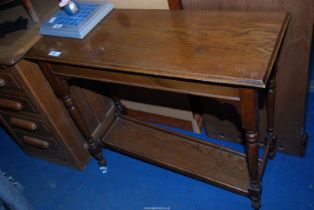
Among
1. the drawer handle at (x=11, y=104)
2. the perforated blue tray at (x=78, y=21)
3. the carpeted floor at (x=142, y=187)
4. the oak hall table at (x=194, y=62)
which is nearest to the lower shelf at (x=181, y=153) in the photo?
the oak hall table at (x=194, y=62)

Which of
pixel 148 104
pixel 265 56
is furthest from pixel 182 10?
pixel 148 104

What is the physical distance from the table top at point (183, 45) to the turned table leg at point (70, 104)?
0.37 feet

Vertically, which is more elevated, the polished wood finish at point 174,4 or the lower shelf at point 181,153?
the polished wood finish at point 174,4

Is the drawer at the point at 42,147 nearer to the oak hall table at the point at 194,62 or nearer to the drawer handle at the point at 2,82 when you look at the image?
the oak hall table at the point at 194,62

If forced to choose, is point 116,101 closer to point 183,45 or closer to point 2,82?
point 2,82

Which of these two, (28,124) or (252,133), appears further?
(28,124)

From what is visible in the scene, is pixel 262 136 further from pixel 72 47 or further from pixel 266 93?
pixel 72 47

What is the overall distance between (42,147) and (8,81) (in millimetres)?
450

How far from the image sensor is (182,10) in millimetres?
1299

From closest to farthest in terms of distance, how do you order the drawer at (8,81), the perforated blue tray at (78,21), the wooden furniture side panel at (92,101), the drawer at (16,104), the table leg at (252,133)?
1. the table leg at (252,133)
2. the perforated blue tray at (78,21)
3. the drawer at (8,81)
4. the drawer at (16,104)
5. the wooden furniture side panel at (92,101)

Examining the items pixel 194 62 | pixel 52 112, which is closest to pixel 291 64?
pixel 194 62

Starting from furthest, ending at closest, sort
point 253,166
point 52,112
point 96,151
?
1. point 96,151
2. point 52,112
3. point 253,166

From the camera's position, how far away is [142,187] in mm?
1698

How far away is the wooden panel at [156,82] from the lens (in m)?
0.98
